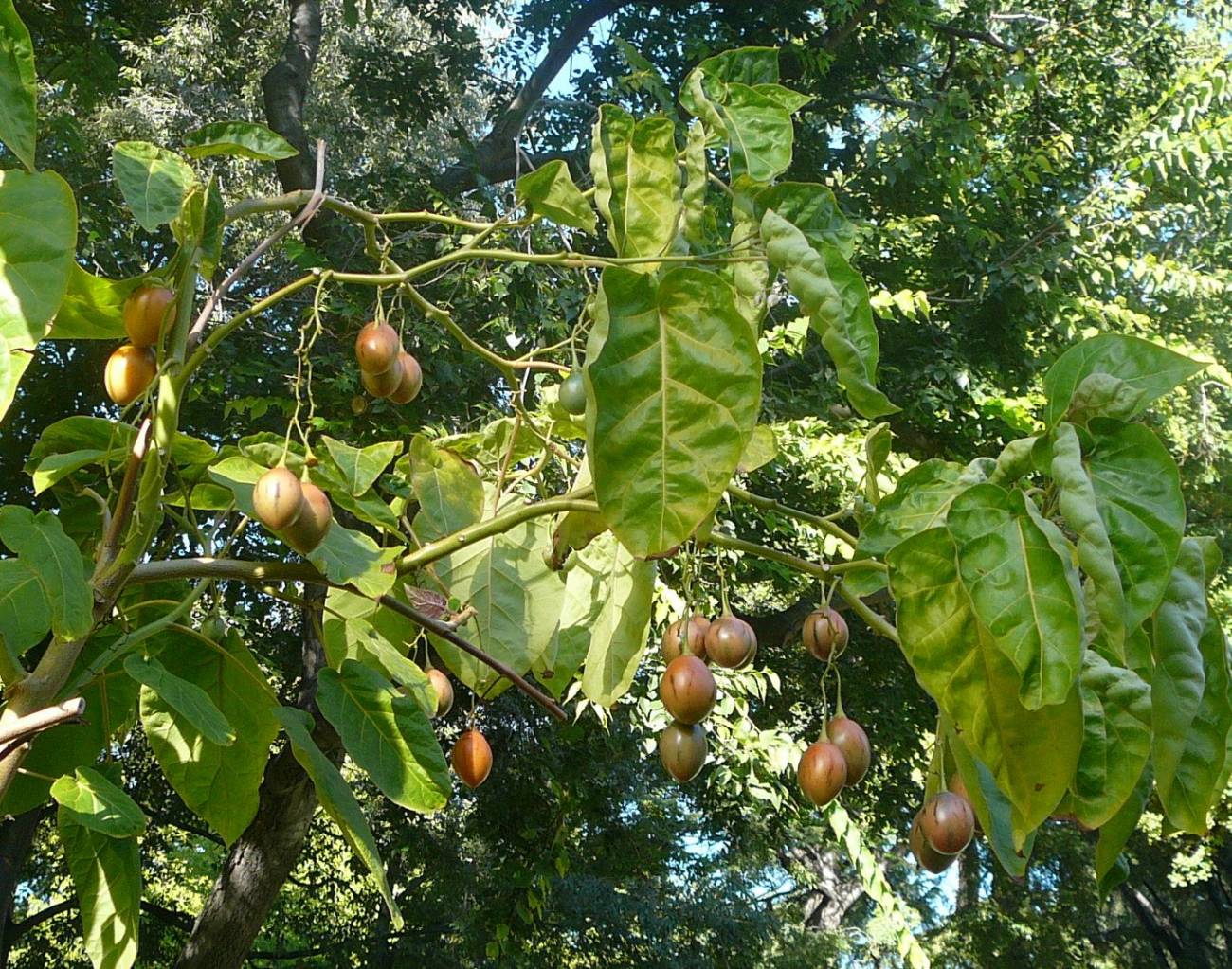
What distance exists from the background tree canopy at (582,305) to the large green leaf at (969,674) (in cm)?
294

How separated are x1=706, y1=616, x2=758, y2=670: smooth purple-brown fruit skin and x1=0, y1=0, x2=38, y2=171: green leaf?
21.3 inches

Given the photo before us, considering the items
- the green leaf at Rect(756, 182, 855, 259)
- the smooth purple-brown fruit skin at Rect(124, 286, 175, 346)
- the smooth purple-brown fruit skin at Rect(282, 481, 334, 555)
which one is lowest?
the smooth purple-brown fruit skin at Rect(282, 481, 334, 555)

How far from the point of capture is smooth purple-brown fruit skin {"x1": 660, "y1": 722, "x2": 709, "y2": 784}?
0.80 m

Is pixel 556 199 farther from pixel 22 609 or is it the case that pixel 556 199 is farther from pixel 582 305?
pixel 582 305

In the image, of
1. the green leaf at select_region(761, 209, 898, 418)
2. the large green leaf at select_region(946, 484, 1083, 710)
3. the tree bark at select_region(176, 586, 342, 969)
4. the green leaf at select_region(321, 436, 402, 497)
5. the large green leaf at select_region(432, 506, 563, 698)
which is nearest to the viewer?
the large green leaf at select_region(946, 484, 1083, 710)

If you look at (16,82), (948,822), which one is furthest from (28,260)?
(948,822)

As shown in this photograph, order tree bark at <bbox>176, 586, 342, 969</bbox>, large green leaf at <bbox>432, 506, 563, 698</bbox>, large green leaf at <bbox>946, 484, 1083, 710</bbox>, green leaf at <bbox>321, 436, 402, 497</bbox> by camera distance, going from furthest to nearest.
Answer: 1. tree bark at <bbox>176, 586, 342, 969</bbox>
2. large green leaf at <bbox>432, 506, 563, 698</bbox>
3. green leaf at <bbox>321, 436, 402, 497</bbox>
4. large green leaf at <bbox>946, 484, 1083, 710</bbox>

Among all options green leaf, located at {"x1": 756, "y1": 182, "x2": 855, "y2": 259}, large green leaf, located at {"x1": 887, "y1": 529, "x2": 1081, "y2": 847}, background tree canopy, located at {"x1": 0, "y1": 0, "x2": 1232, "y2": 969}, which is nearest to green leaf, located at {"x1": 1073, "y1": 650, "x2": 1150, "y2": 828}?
large green leaf, located at {"x1": 887, "y1": 529, "x2": 1081, "y2": 847}

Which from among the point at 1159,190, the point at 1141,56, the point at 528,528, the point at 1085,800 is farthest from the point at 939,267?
the point at 1085,800

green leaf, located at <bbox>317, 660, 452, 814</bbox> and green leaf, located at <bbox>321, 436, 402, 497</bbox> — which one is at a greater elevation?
green leaf, located at <bbox>321, 436, 402, 497</bbox>

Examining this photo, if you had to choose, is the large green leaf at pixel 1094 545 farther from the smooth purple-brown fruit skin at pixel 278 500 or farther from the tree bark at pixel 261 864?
the tree bark at pixel 261 864

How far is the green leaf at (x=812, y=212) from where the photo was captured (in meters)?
0.62

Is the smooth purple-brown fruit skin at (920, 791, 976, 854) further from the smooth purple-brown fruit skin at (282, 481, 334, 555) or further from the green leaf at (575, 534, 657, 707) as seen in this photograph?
the smooth purple-brown fruit skin at (282, 481, 334, 555)

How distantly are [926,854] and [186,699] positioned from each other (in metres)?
0.46
